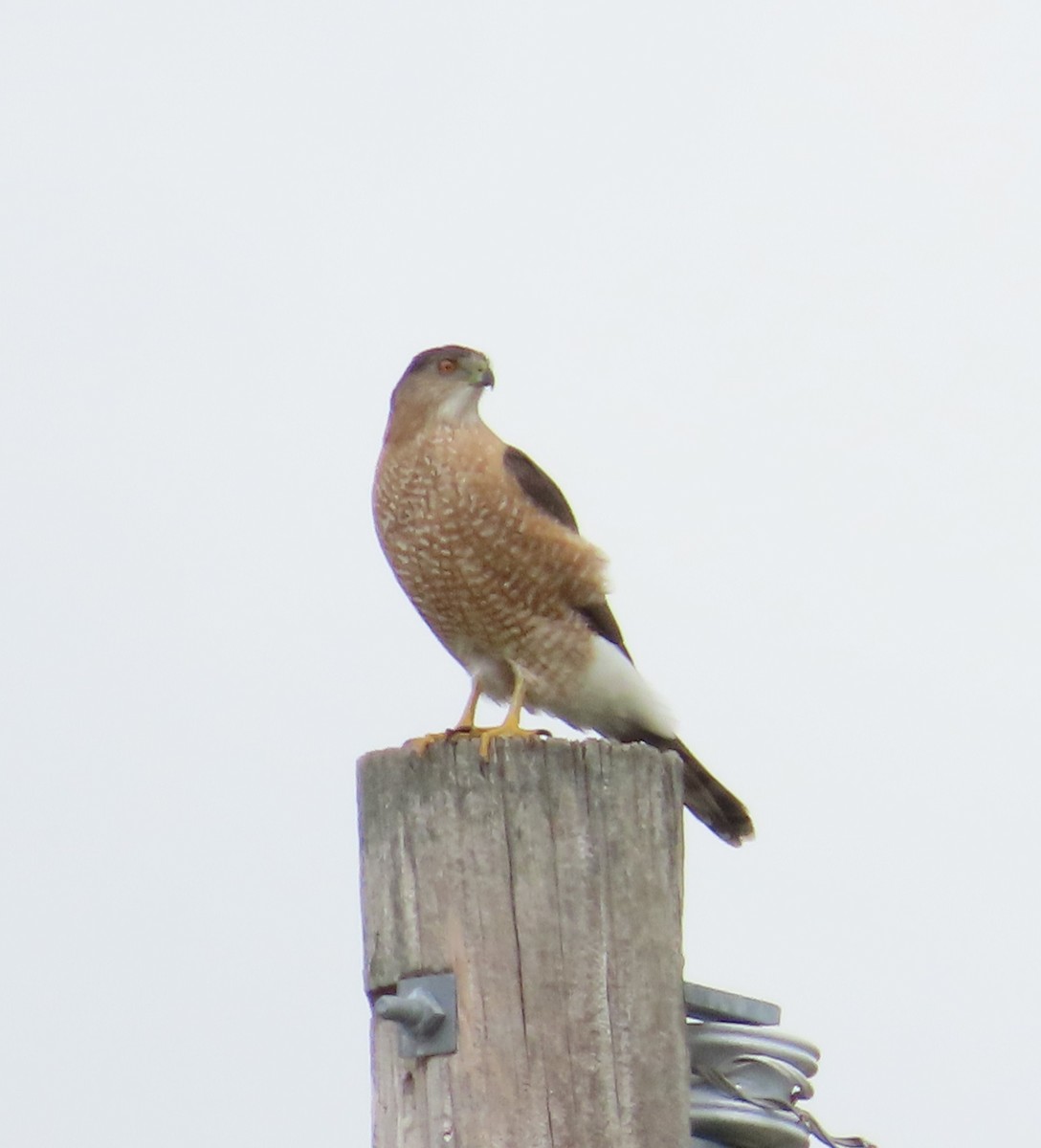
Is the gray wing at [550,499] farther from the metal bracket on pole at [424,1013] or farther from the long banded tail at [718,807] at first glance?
the metal bracket on pole at [424,1013]

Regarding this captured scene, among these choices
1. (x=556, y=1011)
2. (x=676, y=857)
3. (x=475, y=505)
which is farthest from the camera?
(x=475, y=505)

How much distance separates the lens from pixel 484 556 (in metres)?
4.82

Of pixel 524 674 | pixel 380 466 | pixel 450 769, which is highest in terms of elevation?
pixel 380 466

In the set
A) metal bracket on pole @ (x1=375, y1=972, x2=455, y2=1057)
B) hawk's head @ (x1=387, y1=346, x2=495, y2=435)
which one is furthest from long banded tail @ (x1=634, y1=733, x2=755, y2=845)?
metal bracket on pole @ (x1=375, y1=972, x2=455, y2=1057)

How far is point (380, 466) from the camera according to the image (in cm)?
504

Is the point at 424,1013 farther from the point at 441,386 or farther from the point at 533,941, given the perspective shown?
the point at 441,386

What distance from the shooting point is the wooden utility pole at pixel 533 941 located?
2.35 metres

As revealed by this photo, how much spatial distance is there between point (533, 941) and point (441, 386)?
2.87 metres

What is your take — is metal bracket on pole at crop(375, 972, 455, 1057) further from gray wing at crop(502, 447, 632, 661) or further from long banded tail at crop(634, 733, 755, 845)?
gray wing at crop(502, 447, 632, 661)

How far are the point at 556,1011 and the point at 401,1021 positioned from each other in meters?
0.20

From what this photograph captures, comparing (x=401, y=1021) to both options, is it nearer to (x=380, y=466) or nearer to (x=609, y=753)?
(x=609, y=753)

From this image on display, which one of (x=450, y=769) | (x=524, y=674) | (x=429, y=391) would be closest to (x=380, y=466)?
(x=429, y=391)

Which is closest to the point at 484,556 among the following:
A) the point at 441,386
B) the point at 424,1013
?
the point at 441,386

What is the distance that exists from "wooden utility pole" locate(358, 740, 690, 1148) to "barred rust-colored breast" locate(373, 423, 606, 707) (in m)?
2.31
